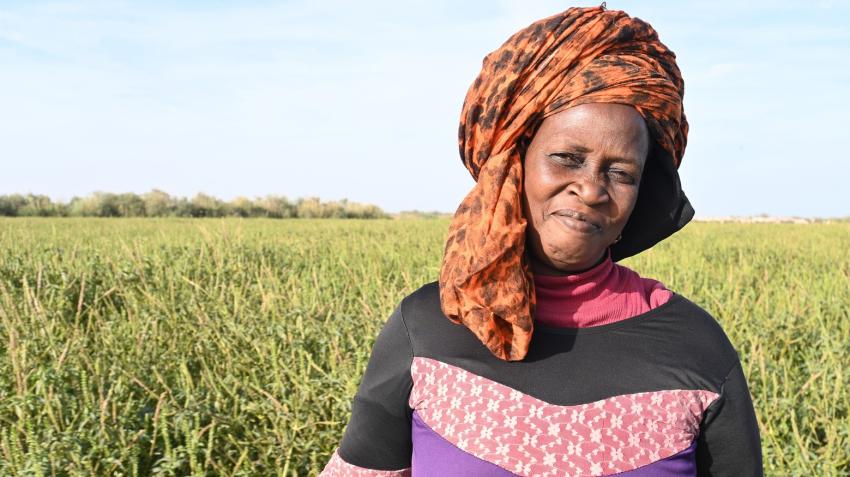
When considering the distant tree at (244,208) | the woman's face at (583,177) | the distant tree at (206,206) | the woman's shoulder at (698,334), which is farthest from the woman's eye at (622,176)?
the distant tree at (244,208)

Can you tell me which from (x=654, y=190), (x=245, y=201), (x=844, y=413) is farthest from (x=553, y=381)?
(x=245, y=201)

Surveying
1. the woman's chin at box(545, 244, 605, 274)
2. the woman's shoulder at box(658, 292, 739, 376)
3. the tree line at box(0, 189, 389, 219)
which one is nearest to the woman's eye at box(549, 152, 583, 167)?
the woman's chin at box(545, 244, 605, 274)

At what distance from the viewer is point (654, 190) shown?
1368 millimetres

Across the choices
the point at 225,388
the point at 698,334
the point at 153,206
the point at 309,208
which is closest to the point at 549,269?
the point at 698,334

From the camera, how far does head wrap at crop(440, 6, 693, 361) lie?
3.85 feet

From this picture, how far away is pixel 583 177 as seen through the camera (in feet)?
3.87

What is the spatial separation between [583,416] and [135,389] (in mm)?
2264

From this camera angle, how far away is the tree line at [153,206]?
2847 cm

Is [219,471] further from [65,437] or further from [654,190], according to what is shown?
[654,190]

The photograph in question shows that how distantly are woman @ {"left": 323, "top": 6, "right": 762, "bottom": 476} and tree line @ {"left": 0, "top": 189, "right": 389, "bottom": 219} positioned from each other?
28.9 metres

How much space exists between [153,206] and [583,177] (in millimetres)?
30108

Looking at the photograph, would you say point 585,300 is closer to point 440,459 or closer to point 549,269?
point 549,269

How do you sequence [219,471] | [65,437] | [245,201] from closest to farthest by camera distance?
[65,437]
[219,471]
[245,201]

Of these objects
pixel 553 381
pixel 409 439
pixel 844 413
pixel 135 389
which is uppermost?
pixel 553 381
